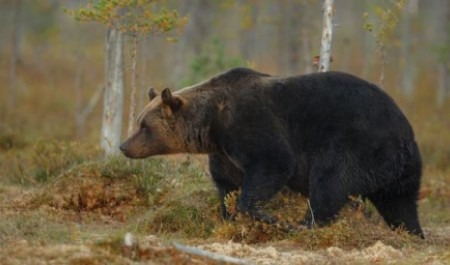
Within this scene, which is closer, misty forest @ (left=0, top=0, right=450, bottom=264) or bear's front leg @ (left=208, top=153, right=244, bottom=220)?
misty forest @ (left=0, top=0, right=450, bottom=264)

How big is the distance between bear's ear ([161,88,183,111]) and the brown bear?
0.5 inches

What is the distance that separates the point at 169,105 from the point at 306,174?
1.82 m

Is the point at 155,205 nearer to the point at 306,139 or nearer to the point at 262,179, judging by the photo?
the point at 262,179

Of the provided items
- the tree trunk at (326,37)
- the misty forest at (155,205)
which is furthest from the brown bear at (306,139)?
the tree trunk at (326,37)

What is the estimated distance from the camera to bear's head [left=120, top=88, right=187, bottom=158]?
10.4 metres

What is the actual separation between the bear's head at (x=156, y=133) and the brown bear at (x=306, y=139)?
0.03 m

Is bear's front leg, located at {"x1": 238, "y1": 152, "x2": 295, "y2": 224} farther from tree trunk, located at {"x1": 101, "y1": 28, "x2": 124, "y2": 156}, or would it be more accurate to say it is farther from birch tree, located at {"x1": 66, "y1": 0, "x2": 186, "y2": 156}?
tree trunk, located at {"x1": 101, "y1": 28, "x2": 124, "y2": 156}

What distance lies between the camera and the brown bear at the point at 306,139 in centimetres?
957

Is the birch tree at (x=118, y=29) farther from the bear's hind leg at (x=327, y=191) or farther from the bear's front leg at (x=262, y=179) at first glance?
the bear's hind leg at (x=327, y=191)

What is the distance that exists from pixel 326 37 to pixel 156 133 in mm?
3328

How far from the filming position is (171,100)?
33.4 feet

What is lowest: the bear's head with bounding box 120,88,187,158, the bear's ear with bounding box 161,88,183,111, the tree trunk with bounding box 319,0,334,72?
the bear's head with bounding box 120,88,187,158

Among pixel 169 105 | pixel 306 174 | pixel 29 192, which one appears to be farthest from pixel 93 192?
pixel 306 174

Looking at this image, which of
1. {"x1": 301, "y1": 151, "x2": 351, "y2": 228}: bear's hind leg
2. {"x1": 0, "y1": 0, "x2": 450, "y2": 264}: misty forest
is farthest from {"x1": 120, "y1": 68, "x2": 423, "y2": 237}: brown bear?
{"x1": 0, "y1": 0, "x2": 450, "y2": 264}: misty forest
